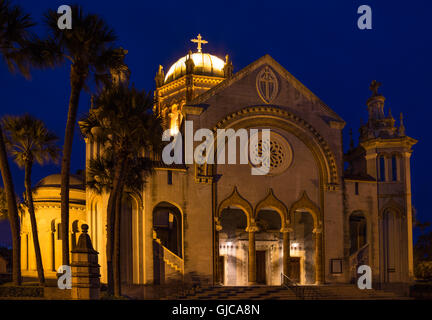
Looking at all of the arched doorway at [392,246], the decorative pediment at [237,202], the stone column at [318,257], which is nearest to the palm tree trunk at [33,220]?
the decorative pediment at [237,202]

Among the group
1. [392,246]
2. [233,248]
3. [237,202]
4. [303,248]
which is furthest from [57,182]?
[392,246]

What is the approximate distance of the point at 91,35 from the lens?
29094mm

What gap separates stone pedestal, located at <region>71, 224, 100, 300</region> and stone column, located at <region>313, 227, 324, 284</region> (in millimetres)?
17362

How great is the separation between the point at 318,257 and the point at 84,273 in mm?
18058

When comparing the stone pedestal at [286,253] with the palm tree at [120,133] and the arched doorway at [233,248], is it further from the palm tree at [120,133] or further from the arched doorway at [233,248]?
the palm tree at [120,133]

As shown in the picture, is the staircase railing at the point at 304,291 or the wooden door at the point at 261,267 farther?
the wooden door at the point at 261,267

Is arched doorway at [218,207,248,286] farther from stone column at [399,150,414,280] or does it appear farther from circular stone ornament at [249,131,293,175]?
stone column at [399,150,414,280]

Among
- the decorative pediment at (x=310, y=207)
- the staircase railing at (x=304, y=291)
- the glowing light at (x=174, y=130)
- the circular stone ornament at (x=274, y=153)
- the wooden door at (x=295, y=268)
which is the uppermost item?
the glowing light at (x=174, y=130)

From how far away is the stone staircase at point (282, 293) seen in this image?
1387 inches

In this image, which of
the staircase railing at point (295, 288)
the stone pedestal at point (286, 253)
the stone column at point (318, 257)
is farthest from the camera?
the stone column at point (318, 257)

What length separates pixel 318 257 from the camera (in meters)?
40.6

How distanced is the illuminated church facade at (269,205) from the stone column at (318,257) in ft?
0.20

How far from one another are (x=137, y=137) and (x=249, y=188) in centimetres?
Answer: 1060
